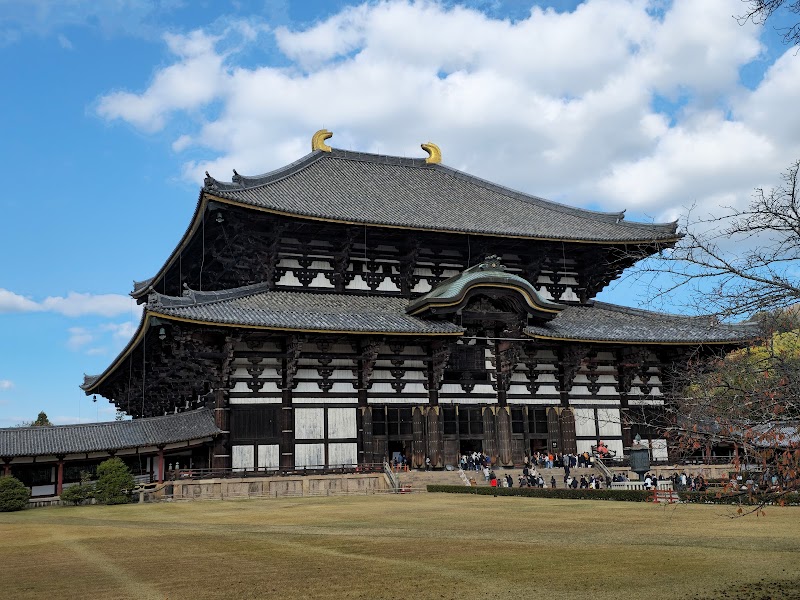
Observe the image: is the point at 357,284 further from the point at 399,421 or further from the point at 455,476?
the point at 455,476

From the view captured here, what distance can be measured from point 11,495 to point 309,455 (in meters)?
13.0

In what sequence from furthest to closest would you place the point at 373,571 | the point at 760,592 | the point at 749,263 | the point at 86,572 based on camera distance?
the point at 86,572 < the point at 373,571 < the point at 760,592 < the point at 749,263

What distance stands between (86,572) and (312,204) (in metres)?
30.5

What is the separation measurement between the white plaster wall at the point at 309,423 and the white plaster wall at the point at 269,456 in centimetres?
132

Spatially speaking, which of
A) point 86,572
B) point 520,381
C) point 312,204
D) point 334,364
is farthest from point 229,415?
point 86,572

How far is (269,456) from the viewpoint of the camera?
121 ft

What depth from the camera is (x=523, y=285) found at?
131 ft

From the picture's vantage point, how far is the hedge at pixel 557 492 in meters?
27.1

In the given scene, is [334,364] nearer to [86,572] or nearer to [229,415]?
[229,415]

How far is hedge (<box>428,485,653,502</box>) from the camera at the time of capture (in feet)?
88.8

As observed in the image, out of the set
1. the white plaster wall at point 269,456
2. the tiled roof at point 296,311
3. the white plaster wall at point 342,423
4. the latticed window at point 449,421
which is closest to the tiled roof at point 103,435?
the white plaster wall at point 269,456

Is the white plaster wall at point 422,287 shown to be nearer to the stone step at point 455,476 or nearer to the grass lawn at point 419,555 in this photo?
the stone step at point 455,476

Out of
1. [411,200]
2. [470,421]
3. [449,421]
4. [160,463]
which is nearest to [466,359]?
[470,421]

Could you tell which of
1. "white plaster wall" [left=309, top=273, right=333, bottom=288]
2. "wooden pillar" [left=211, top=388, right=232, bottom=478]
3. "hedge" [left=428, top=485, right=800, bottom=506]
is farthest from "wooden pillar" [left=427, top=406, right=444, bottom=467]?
"wooden pillar" [left=211, top=388, right=232, bottom=478]
